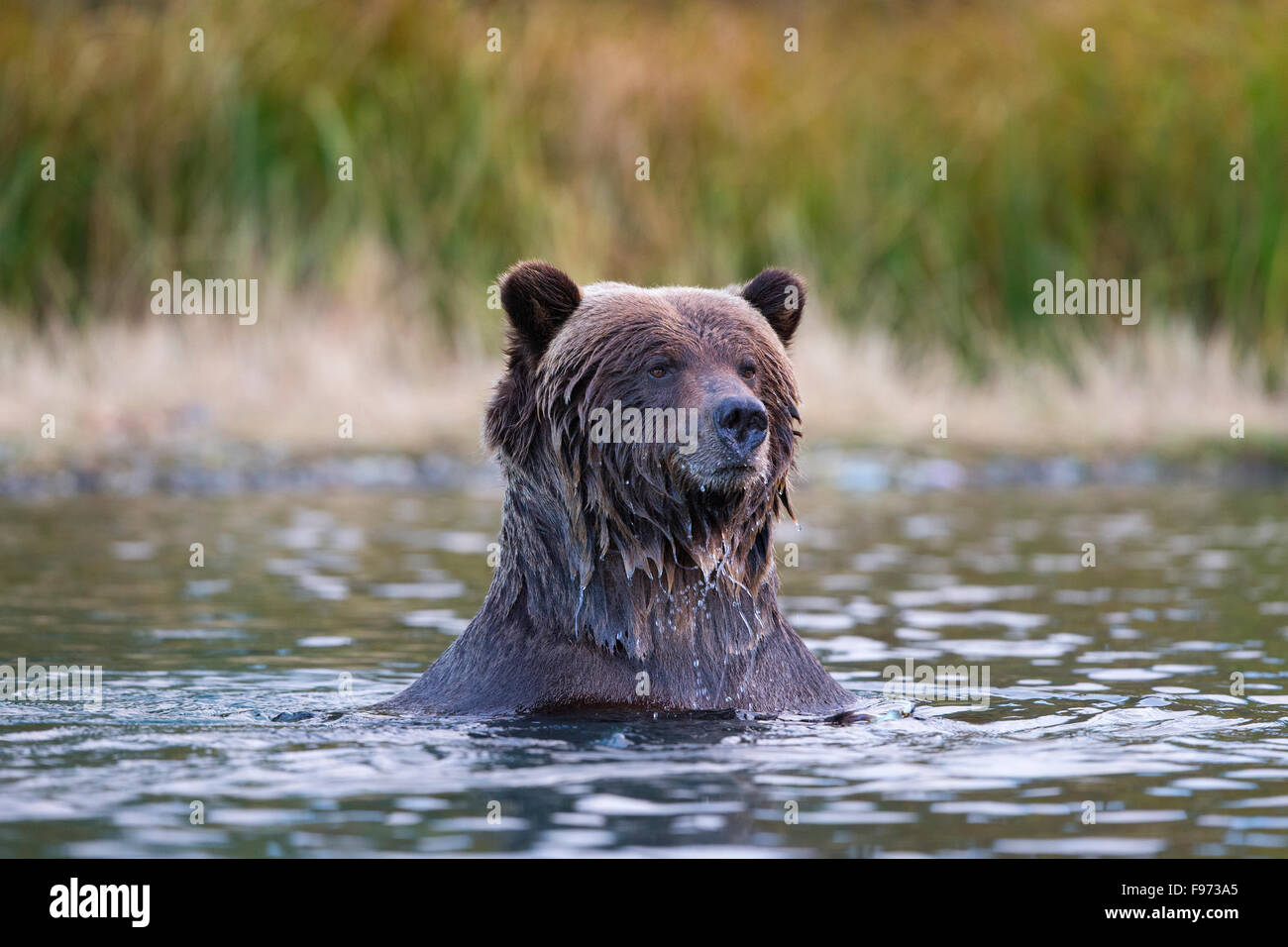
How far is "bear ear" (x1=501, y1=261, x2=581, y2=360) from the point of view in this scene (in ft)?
24.5

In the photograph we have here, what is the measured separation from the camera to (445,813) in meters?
5.93

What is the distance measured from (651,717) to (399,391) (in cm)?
1149

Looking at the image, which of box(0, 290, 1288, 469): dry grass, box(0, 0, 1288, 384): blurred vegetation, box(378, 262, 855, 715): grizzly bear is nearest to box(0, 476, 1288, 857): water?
box(378, 262, 855, 715): grizzly bear

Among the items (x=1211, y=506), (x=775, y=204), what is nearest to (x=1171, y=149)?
(x=775, y=204)

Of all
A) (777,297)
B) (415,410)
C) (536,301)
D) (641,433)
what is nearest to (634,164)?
(415,410)

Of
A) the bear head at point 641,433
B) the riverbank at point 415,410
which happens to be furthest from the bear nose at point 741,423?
the riverbank at point 415,410

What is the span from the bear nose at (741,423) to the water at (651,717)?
1.04 metres

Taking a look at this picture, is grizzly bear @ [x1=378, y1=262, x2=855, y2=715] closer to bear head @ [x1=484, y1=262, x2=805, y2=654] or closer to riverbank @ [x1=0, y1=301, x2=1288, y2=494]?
bear head @ [x1=484, y1=262, x2=805, y2=654]

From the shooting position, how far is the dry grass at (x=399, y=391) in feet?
56.4

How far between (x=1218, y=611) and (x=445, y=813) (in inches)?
243

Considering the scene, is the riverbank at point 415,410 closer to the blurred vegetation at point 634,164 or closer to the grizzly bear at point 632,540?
the blurred vegetation at point 634,164

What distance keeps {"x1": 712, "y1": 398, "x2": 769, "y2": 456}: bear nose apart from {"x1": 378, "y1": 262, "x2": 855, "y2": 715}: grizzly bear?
17 cm

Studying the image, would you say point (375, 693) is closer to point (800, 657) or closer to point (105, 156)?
point (800, 657)
